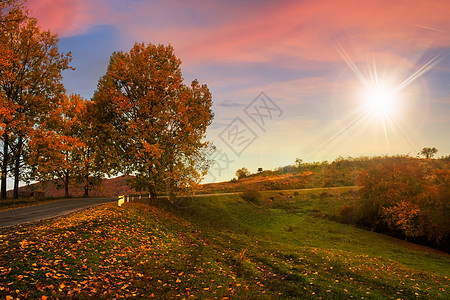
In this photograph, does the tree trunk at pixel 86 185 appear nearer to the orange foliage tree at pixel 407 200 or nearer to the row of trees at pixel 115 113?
the row of trees at pixel 115 113

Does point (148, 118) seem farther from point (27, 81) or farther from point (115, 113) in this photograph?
point (27, 81)

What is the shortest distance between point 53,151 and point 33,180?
26.2ft

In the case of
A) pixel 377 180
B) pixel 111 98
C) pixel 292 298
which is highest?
pixel 111 98

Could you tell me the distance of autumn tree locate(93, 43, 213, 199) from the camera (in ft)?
88.4

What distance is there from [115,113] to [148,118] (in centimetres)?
329

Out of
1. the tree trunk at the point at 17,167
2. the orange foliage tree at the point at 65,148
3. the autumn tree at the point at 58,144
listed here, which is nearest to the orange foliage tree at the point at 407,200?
the orange foliage tree at the point at 65,148

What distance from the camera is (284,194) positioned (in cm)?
5572

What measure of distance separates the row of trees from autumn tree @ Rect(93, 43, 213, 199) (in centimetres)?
9

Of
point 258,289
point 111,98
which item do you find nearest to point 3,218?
point 111,98

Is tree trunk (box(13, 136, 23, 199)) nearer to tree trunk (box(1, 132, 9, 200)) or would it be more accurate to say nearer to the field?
tree trunk (box(1, 132, 9, 200))

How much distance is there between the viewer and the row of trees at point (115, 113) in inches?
1067

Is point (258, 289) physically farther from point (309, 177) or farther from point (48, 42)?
point (309, 177)

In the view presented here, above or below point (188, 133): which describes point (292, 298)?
below

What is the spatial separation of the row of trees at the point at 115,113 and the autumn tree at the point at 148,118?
0.30ft
